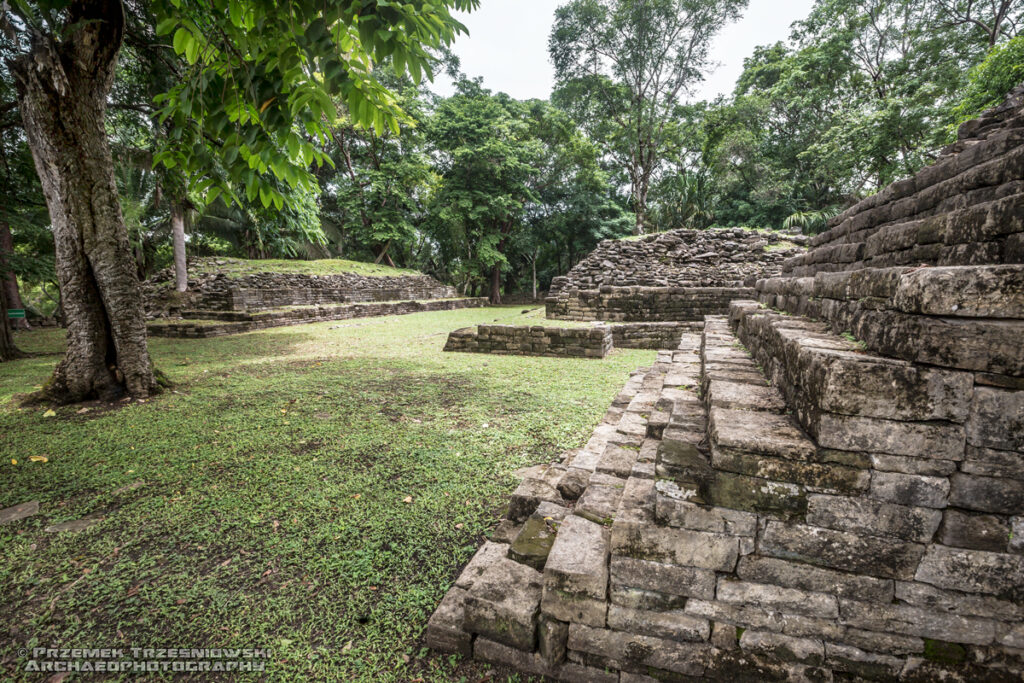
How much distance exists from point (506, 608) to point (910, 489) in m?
1.36

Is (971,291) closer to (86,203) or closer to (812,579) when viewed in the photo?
(812,579)

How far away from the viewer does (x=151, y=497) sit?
237 cm

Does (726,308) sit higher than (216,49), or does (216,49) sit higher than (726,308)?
(216,49)

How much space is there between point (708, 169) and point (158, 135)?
22772 millimetres

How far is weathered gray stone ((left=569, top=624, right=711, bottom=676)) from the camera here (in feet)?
4.20

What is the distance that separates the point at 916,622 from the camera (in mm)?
1176

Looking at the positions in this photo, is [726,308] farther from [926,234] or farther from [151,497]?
[151,497]

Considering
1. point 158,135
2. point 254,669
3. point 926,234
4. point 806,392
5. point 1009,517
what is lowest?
point 254,669

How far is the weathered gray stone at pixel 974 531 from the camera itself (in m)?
1.10

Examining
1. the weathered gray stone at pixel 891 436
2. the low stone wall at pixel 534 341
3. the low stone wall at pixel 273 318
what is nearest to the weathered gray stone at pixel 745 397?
the weathered gray stone at pixel 891 436

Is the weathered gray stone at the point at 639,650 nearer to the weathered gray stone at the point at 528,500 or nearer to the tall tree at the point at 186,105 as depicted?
the weathered gray stone at the point at 528,500

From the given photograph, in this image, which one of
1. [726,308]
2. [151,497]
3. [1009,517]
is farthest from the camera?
[726,308]

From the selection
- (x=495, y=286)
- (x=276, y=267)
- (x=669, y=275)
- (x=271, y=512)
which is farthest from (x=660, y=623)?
(x=495, y=286)

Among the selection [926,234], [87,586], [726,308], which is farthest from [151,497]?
[726,308]
